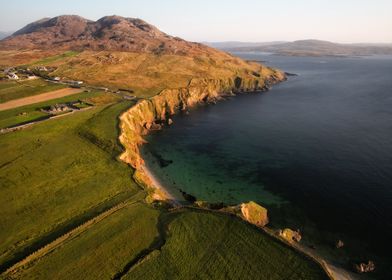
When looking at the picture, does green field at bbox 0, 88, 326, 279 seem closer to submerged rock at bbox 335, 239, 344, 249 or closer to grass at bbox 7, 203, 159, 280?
grass at bbox 7, 203, 159, 280

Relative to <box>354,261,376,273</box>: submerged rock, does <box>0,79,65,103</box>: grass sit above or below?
above

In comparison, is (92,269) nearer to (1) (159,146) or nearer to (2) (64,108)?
(1) (159,146)

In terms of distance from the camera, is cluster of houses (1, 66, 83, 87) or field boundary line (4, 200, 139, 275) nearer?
field boundary line (4, 200, 139, 275)

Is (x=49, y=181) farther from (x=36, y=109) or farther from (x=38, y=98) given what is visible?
(x=38, y=98)

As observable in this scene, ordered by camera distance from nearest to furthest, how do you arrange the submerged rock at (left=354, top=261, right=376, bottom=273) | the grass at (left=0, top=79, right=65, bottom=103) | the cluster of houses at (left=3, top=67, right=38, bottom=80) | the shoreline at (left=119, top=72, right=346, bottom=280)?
the submerged rock at (left=354, top=261, right=376, bottom=273), the shoreline at (left=119, top=72, right=346, bottom=280), the grass at (left=0, top=79, right=65, bottom=103), the cluster of houses at (left=3, top=67, right=38, bottom=80)

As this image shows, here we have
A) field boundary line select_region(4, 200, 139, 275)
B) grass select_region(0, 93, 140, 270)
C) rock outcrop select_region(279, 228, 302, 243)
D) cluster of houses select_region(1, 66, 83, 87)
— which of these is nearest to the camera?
field boundary line select_region(4, 200, 139, 275)

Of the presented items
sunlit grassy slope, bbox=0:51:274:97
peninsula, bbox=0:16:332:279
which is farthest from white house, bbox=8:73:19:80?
peninsula, bbox=0:16:332:279

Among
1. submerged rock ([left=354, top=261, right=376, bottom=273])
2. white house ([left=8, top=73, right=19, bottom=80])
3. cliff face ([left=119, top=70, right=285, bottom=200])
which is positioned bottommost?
cliff face ([left=119, top=70, right=285, bottom=200])

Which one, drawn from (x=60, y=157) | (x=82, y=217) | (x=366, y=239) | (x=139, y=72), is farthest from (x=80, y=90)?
(x=366, y=239)
